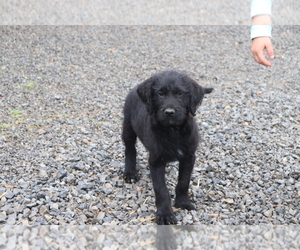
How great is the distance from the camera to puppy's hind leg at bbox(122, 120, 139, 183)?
4633 millimetres

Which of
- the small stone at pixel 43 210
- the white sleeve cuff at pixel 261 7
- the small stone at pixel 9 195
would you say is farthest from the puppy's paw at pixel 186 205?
the white sleeve cuff at pixel 261 7

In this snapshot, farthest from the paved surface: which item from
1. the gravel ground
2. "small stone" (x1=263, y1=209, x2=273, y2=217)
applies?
"small stone" (x1=263, y1=209, x2=273, y2=217)

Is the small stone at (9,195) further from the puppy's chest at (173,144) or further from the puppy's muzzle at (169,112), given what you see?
the puppy's muzzle at (169,112)

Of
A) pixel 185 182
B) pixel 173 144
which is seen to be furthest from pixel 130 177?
pixel 173 144

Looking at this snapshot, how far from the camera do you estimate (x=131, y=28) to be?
1341 cm

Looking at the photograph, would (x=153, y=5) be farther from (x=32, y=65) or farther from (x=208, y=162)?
(x=32, y=65)

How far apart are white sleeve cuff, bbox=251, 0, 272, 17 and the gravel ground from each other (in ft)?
6.24

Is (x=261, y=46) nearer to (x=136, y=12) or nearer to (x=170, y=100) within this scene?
(x=136, y=12)

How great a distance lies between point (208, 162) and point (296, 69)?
585cm

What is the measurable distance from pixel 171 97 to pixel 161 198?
0.87 m

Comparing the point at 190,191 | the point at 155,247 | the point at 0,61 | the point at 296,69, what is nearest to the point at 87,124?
the point at 190,191

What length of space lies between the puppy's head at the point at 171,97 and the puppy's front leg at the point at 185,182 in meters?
0.40

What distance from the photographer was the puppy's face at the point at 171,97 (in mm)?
3721

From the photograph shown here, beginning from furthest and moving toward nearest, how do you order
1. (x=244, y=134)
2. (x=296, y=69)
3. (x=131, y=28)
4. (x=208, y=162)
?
(x=131, y=28) → (x=296, y=69) → (x=244, y=134) → (x=208, y=162)
